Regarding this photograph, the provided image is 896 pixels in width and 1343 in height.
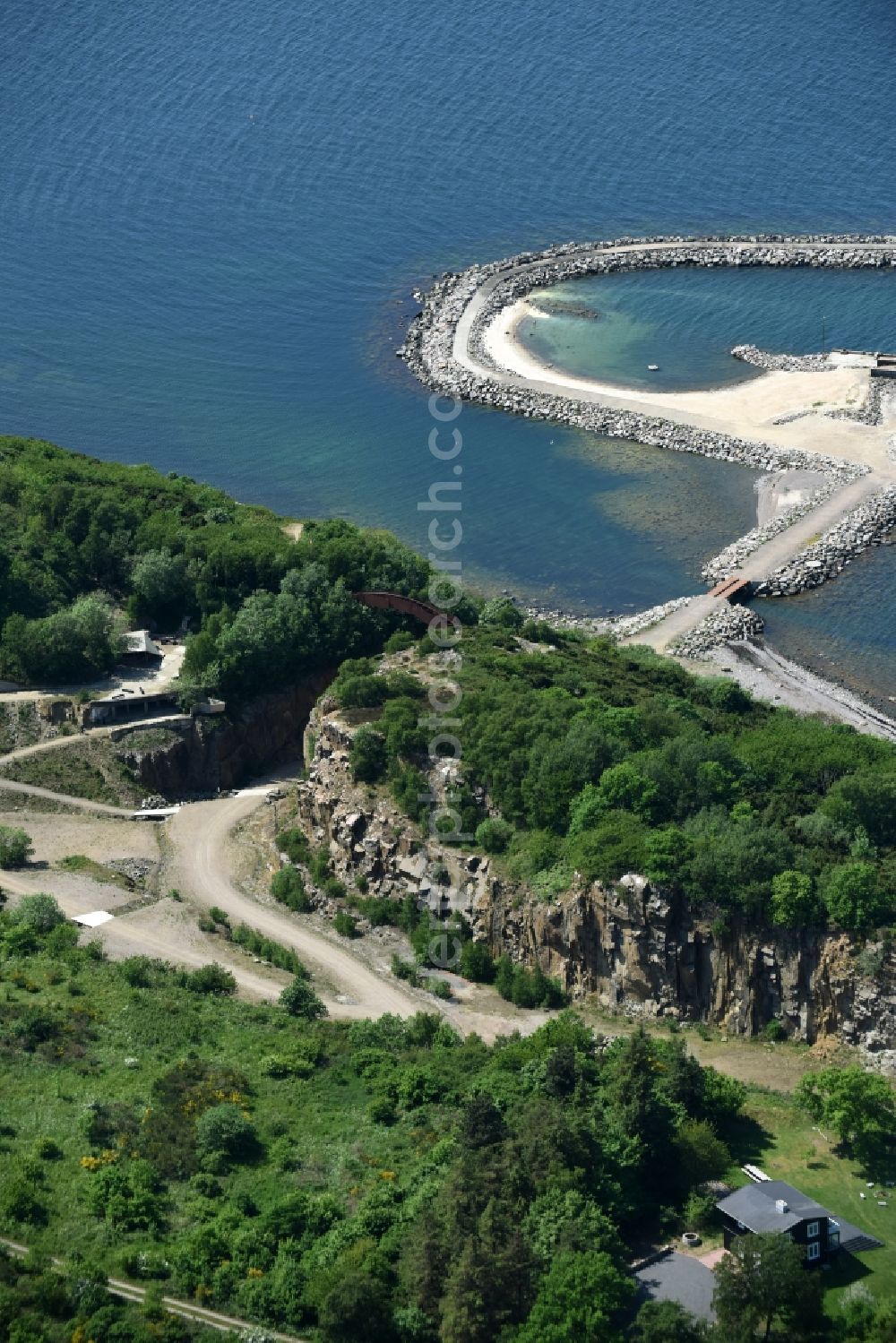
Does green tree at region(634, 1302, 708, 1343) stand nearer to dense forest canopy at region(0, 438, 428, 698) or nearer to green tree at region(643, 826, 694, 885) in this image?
green tree at region(643, 826, 694, 885)

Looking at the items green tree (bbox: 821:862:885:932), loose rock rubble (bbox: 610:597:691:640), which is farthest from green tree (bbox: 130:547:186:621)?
green tree (bbox: 821:862:885:932)

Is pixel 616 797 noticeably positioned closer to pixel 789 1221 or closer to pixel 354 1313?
pixel 789 1221

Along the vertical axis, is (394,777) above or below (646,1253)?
above

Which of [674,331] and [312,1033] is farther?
[674,331]

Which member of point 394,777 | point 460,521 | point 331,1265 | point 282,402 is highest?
point 282,402

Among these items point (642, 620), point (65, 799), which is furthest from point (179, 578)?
point (642, 620)

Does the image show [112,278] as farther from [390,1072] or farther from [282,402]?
[390,1072]

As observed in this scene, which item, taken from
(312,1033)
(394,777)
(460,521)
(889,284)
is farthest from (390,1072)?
(889,284)

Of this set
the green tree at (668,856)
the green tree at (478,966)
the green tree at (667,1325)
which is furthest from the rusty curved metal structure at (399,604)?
the green tree at (667,1325)
